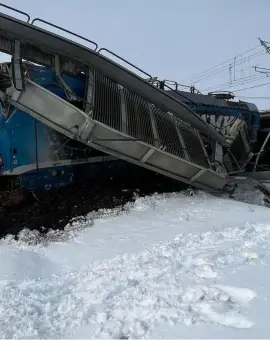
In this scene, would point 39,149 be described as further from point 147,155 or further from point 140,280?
point 140,280

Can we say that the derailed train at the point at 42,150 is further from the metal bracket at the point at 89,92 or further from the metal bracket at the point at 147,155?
the metal bracket at the point at 147,155

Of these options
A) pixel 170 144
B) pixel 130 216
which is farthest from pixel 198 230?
pixel 170 144

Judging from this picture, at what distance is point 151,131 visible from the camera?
8484 mm

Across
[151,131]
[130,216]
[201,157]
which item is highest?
[151,131]

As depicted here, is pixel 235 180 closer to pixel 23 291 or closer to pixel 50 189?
pixel 50 189

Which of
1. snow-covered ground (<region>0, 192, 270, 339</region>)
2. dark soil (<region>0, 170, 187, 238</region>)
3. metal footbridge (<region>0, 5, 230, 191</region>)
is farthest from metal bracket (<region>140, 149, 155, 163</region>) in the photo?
snow-covered ground (<region>0, 192, 270, 339</region>)

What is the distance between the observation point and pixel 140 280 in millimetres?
4352

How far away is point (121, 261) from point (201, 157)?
4809 mm

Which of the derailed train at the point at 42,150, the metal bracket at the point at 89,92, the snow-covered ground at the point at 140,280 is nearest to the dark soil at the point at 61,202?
the derailed train at the point at 42,150

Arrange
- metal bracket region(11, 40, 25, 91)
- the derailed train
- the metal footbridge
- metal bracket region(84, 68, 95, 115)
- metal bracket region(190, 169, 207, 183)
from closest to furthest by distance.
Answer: metal bracket region(11, 40, 25, 91), the metal footbridge, metal bracket region(84, 68, 95, 115), the derailed train, metal bracket region(190, 169, 207, 183)

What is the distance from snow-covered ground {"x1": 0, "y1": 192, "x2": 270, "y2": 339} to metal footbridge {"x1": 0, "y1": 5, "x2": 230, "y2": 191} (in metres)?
1.57

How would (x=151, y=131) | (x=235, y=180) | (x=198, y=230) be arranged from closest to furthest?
(x=198, y=230) < (x=151, y=131) < (x=235, y=180)

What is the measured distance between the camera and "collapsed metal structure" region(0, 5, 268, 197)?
7164 mm

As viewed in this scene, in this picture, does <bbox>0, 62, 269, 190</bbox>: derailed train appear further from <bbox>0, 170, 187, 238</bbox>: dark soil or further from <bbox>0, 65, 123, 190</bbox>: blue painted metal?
<bbox>0, 170, 187, 238</bbox>: dark soil
